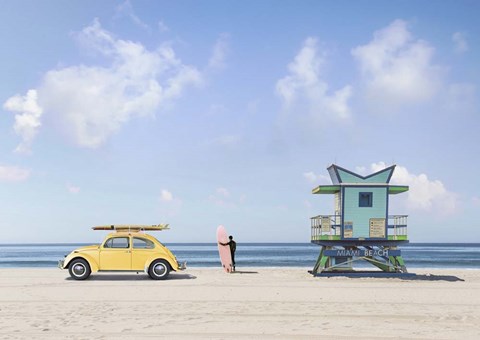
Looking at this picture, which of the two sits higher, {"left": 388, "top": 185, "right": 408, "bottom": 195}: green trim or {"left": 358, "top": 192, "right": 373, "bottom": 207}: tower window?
{"left": 388, "top": 185, "right": 408, "bottom": 195}: green trim

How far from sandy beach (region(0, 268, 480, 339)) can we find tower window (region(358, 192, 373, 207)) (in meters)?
3.21

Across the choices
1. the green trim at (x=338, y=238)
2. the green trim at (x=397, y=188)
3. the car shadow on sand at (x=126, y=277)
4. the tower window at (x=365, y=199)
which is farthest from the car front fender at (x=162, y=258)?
the green trim at (x=397, y=188)

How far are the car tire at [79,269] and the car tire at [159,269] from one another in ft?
7.26

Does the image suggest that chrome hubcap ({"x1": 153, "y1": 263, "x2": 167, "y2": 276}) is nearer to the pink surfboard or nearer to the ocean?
the pink surfboard

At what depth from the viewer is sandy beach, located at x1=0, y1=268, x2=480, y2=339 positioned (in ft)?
32.3

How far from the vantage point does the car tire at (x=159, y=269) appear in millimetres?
19172

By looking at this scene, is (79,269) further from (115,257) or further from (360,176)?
(360,176)

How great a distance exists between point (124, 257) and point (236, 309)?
784 cm

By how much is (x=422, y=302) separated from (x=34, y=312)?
959 cm

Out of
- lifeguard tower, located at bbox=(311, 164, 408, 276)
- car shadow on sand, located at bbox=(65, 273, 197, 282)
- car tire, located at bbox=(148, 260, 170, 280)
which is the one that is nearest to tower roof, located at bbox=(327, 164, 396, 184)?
lifeguard tower, located at bbox=(311, 164, 408, 276)

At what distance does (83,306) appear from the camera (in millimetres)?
12695

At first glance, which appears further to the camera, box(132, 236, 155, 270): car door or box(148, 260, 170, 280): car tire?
box(148, 260, 170, 280): car tire

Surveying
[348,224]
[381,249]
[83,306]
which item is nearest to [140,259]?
[83,306]

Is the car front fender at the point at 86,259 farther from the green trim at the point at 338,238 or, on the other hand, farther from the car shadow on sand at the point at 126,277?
the green trim at the point at 338,238
